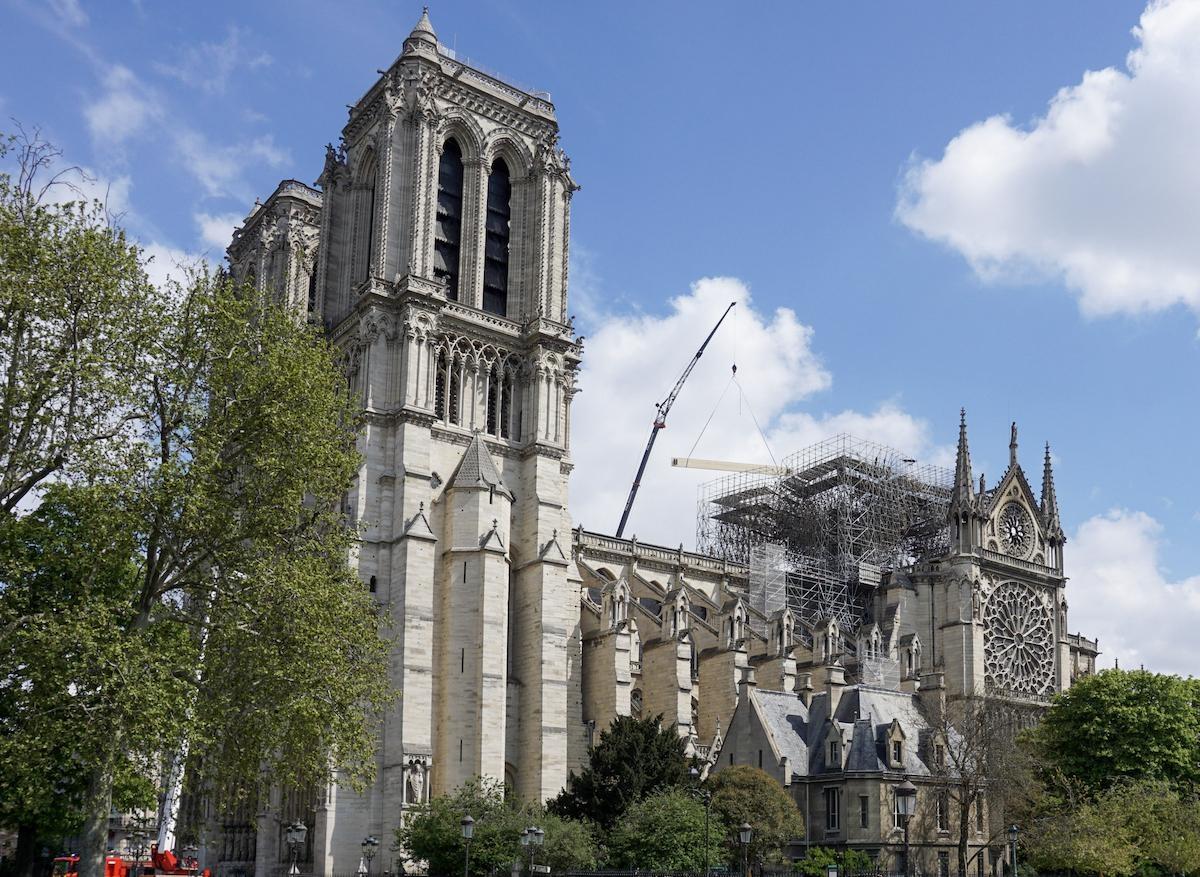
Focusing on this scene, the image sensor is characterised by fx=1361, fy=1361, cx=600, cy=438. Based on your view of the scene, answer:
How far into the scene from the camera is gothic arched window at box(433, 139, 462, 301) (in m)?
59.6

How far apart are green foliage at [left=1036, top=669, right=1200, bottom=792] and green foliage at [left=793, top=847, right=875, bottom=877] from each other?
1286 cm

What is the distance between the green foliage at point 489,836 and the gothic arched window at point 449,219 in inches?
916

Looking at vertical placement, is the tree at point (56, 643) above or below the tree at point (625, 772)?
above

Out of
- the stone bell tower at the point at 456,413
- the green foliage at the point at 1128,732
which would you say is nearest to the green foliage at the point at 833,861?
the stone bell tower at the point at 456,413

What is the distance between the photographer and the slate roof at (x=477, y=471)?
176 feet

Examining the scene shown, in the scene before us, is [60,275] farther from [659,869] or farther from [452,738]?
[452,738]

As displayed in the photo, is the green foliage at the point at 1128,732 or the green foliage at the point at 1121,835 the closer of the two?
the green foliage at the point at 1121,835

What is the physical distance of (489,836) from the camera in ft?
138

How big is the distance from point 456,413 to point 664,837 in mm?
22139

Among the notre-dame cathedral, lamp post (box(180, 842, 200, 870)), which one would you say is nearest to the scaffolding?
the notre-dame cathedral

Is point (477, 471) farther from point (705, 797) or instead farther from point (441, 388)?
point (705, 797)

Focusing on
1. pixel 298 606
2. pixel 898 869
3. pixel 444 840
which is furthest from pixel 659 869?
pixel 298 606

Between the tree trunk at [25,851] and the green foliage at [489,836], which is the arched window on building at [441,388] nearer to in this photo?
the green foliage at [489,836]

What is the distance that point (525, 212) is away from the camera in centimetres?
6191
